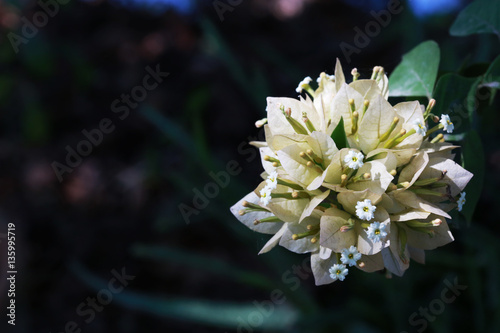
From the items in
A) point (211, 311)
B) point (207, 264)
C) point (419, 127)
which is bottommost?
point (211, 311)

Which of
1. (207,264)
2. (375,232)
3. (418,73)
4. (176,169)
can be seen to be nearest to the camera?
(375,232)

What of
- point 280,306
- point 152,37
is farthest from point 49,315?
point 152,37

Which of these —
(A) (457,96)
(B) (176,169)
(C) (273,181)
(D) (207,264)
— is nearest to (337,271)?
(C) (273,181)

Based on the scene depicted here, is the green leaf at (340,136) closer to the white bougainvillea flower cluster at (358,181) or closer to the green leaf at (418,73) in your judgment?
the white bougainvillea flower cluster at (358,181)

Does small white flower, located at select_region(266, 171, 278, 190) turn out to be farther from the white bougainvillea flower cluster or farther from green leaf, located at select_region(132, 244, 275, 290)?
green leaf, located at select_region(132, 244, 275, 290)

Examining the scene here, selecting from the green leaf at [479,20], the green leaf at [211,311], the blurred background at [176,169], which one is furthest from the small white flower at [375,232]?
the green leaf at [211,311]

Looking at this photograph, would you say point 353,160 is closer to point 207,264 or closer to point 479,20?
point 479,20

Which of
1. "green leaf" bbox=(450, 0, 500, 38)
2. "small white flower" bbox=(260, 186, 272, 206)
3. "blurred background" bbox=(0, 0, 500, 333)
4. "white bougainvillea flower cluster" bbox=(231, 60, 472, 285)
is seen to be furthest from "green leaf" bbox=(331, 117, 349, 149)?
"blurred background" bbox=(0, 0, 500, 333)
